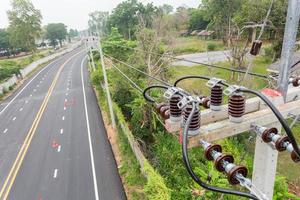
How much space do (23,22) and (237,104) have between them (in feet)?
250

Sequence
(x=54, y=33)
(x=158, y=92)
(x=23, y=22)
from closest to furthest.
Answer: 1. (x=158, y=92)
2. (x=23, y=22)
3. (x=54, y=33)

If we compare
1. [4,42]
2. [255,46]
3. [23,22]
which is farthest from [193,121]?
[4,42]

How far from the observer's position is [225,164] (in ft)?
10.0

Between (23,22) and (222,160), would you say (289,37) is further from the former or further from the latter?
(23,22)

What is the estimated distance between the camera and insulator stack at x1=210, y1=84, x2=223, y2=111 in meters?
3.87

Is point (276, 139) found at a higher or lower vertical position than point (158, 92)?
higher

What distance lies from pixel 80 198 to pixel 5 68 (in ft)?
128

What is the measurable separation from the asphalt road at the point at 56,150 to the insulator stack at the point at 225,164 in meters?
11.4

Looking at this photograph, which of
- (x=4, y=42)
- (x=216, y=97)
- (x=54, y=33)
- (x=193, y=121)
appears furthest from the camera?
(x=54, y=33)

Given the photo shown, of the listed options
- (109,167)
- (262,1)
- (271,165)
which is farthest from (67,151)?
(262,1)

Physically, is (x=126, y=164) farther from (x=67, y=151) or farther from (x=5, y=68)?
(x=5, y=68)

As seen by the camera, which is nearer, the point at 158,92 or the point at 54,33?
the point at 158,92

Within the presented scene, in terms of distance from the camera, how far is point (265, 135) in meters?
3.43

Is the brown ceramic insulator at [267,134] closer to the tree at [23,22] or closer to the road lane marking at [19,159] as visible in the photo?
the road lane marking at [19,159]
